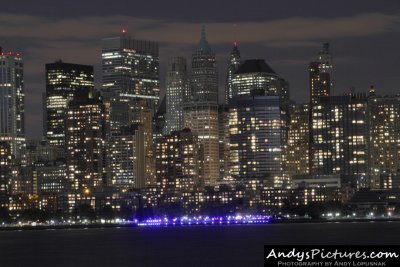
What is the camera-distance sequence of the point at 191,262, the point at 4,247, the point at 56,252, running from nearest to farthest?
the point at 191,262, the point at 56,252, the point at 4,247

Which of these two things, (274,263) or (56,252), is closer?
(274,263)

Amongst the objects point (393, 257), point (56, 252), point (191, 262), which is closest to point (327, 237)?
point (56, 252)

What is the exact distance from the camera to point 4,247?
5655 inches

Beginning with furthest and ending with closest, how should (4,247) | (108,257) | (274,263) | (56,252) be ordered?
(4,247), (56,252), (108,257), (274,263)

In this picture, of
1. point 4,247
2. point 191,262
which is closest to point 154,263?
point 191,262

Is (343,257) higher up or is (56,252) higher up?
(343,257)

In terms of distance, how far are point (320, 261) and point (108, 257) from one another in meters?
78.6

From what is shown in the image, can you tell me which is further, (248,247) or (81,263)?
(248,247)

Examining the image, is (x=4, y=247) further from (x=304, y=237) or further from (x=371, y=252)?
(x=371, y=252)

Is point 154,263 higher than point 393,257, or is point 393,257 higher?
point 393,257

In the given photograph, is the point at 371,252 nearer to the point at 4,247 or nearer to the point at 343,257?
the point at 343,257

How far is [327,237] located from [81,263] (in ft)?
172

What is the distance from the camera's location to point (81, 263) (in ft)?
345

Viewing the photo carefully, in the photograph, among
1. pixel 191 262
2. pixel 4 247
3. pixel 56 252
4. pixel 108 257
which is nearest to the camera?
pixel 191 262
